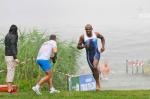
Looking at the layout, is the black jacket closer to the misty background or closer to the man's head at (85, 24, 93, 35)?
the man's head at (85, 24, 93, 35)

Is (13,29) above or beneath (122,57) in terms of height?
above

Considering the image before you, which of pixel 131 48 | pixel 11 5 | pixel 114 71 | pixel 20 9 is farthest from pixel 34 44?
pixel 20 9

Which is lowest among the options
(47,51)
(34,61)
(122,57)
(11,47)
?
(122,57)

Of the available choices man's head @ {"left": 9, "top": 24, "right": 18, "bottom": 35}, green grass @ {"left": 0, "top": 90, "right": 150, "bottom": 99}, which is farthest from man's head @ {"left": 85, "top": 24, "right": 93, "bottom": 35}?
man's head @ {"left": 9, "top": 24, "right": 18, "bottom": 35}

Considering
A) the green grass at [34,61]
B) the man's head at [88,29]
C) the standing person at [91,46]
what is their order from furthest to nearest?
the green grass at [34,61], the standing person at [91,46], the man's head at [88,29]

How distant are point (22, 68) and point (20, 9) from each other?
68068mm

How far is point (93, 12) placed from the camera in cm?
9419

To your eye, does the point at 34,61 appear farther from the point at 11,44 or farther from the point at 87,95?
the point at 87,95

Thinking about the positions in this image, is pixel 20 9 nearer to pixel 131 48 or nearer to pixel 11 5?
pixel 11 5

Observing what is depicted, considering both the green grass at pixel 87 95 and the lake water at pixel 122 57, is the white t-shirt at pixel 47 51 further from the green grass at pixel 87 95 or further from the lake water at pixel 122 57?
the lake water at pixel 122 57

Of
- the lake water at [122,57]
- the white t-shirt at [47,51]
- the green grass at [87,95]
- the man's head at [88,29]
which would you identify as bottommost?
the lake water at [122,57]

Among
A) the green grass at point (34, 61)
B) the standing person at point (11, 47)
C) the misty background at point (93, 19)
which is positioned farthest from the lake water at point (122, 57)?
the standing person at point (11, 47)

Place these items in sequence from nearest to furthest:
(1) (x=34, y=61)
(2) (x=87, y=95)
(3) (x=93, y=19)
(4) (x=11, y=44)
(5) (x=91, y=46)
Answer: (2) (x=87, y=95) → (4) (x=11, y=44) → (5) (x=91, y=46) → (1) (x=34, y=61) → (3) (x=93, y=19)

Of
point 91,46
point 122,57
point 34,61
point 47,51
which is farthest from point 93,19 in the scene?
point 47,51
